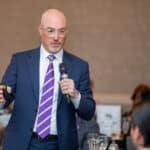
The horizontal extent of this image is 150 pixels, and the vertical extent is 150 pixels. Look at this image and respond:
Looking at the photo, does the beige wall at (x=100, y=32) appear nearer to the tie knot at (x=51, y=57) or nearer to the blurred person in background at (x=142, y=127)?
the tie knot at (x=51, y=57)

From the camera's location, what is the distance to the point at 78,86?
2.63 meters

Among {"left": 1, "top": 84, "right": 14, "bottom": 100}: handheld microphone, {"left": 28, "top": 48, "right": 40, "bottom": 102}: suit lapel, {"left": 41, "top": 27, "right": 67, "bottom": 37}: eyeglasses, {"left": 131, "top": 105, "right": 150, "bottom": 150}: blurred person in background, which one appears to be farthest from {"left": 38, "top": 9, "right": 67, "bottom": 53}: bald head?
{"left": 131, "top": 105, "right": 150, "bottom": 150}: blurred person in background

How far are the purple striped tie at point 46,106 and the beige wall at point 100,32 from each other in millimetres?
2611

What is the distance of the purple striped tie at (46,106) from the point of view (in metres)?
2.51

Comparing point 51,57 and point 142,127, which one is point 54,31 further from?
point 142,127

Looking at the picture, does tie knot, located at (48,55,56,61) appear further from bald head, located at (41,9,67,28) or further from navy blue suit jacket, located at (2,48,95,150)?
bald head, located at (41,9,67,28)

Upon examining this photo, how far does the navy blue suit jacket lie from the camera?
2.55 m

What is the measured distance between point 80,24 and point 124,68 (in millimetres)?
746

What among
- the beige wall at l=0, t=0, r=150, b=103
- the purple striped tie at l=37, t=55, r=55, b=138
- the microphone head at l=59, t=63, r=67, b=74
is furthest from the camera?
the beige wall at l=0, t=0, r=150, b=103

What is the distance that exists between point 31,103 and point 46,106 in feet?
0.30

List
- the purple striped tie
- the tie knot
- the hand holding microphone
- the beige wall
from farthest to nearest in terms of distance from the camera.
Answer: the beige wall → the tie knot → the purple striped tie → the hand holding microphone

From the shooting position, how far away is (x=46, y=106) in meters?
2.54

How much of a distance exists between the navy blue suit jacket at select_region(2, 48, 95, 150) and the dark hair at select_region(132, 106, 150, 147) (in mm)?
883

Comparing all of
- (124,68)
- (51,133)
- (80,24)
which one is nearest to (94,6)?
(80,24)
